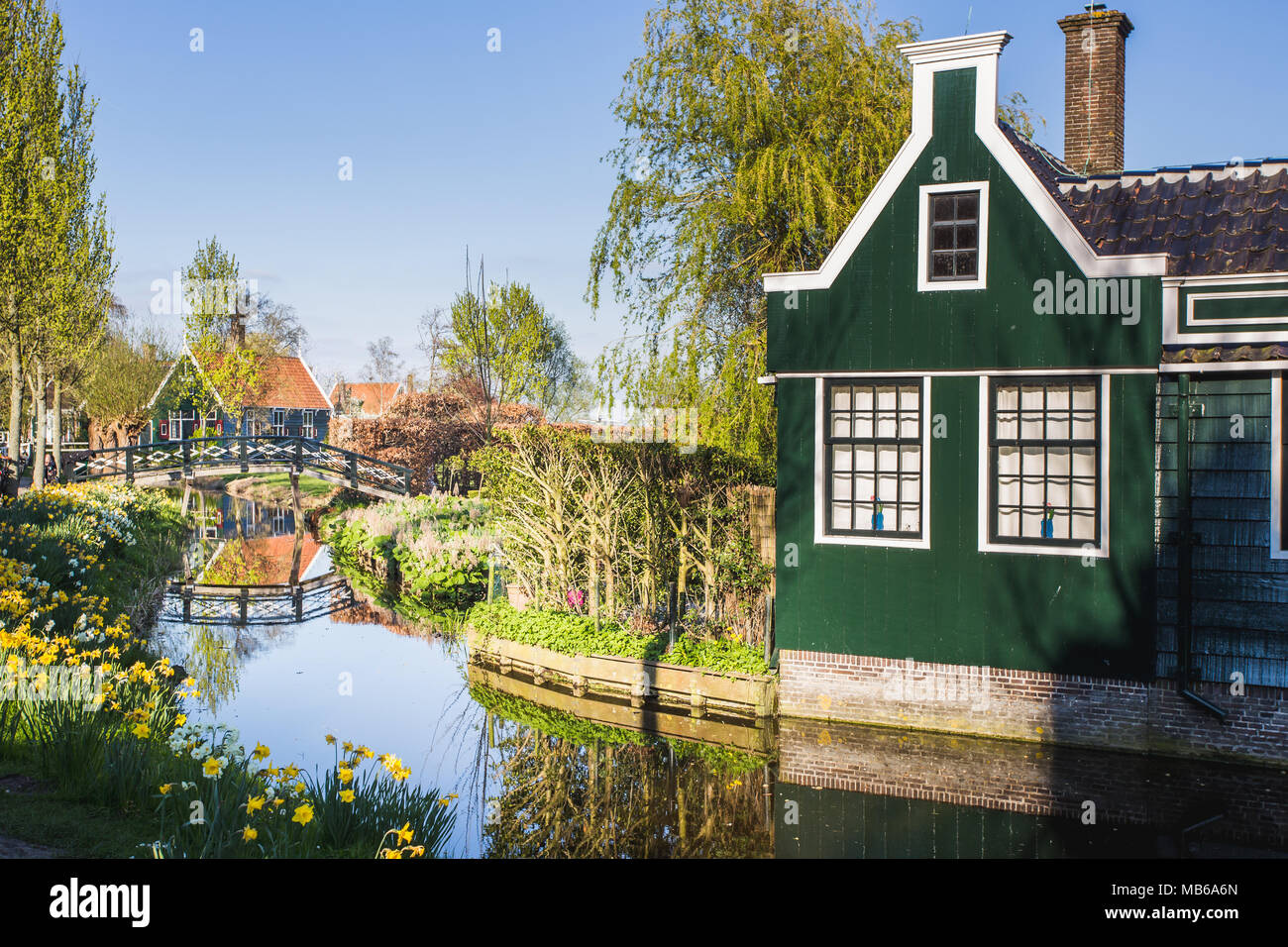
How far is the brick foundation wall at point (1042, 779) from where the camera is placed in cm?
858

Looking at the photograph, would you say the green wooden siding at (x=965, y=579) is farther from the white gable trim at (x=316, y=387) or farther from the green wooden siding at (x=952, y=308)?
the white gable trim at (x=316, y=387)

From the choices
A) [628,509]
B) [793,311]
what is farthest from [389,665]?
[793,311]

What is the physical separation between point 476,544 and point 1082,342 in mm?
13296

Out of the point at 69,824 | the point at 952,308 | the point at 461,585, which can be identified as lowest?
the point at 461,585

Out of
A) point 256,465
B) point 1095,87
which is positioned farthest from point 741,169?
point 256,465

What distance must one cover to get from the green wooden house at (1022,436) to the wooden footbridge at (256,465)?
25.1 metres

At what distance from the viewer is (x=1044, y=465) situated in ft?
33.8

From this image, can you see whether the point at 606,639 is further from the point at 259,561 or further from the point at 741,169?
the point at 259,561

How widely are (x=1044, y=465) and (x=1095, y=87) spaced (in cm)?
591

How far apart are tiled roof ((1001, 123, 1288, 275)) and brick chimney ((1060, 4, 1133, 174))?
5.77ft

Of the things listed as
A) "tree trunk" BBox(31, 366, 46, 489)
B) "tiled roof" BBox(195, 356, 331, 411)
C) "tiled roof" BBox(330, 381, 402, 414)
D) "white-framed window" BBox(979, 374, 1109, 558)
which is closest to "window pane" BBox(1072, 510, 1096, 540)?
"white-framed window" BBox(979, 374, 1109, 558)

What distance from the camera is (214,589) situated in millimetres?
21234

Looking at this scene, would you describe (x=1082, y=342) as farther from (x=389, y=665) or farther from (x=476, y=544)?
(x=476, y=544)

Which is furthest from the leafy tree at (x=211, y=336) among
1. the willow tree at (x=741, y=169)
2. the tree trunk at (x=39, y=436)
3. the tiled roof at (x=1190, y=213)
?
the tiled roof at (x=1190, y=213)
